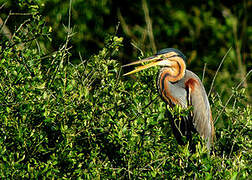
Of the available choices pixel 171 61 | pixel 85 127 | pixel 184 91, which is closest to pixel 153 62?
pixel 171 61

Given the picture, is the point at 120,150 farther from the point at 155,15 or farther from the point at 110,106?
the point at 155,15

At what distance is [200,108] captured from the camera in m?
3.99

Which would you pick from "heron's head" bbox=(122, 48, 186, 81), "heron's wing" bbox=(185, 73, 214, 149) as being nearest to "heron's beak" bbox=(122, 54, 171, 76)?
"heron's head" bbox=(122, 48, 186, 81)

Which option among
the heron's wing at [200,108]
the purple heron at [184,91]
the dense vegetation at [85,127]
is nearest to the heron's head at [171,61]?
the purple heron at [184,91]

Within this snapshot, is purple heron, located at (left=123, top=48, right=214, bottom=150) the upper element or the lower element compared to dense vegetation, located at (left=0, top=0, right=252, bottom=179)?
lower

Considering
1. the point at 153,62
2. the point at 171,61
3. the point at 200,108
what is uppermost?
the point at 153,62

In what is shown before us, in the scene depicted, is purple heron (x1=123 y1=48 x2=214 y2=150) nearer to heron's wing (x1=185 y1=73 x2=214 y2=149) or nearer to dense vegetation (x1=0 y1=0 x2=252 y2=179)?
heron's wing (x1=185 y1=73 x2=214 y2=149)

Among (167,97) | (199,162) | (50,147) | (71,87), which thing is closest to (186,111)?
(199,162)

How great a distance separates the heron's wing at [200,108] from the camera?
3979 mm

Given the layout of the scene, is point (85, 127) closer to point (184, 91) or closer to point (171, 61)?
point (171, 61)

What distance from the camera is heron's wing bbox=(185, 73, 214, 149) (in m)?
3.98

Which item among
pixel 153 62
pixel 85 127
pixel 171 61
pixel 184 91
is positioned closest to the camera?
pixel 85 127

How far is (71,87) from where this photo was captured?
272 cm

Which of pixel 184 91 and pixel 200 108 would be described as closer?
pixel 200 108
